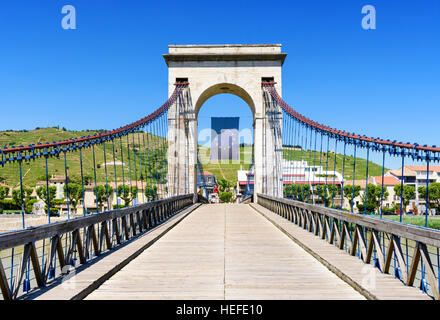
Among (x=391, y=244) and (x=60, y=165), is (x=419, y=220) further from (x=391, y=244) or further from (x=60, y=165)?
(x=60, y=165)

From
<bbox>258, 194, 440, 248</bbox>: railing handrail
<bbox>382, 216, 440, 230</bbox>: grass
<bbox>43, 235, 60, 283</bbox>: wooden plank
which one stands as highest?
<bbox>258, 194, 440, 248</bbox>: railing handrail

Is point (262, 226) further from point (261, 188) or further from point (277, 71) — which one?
point (277, 71)

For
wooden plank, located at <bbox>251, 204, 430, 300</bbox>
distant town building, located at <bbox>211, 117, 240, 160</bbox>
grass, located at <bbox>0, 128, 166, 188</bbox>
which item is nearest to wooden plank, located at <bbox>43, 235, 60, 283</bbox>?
wooden plank, located at <bbox>251, 204, 430, 300</bbox>

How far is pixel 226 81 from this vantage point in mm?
20156

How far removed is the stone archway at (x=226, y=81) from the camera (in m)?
19.8

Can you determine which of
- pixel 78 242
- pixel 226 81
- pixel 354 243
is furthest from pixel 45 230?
pixel 226 81

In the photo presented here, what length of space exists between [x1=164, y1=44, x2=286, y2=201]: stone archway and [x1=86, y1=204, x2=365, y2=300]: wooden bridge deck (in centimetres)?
1234

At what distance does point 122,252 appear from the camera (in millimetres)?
5809

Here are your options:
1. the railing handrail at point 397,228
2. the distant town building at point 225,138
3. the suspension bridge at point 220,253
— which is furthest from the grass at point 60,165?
the railing handrail at point 397,228

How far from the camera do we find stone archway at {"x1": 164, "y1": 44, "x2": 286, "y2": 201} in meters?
19.8

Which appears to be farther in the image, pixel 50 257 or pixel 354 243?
pixel 354 243

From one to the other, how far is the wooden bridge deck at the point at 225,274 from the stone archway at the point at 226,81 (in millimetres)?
12340

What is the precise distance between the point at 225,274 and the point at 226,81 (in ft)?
53.2

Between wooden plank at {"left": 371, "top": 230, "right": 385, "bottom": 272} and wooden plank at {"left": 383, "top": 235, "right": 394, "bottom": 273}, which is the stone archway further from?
wooden plank at {"left": 383, "top": 235, "right": 394, "bottom": 273}
